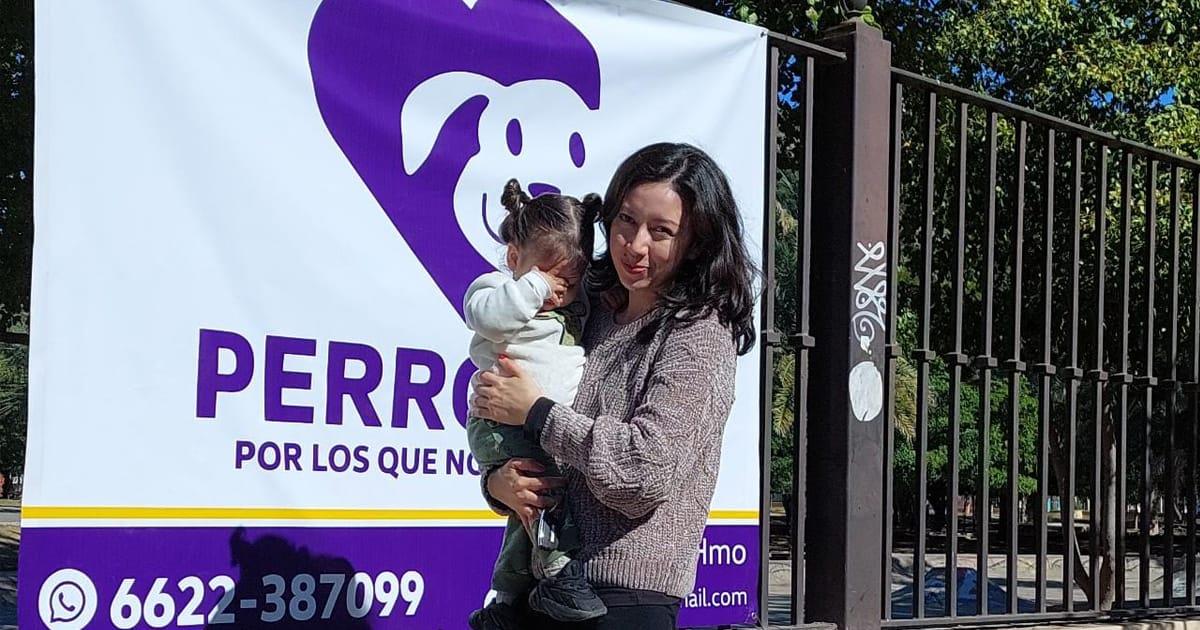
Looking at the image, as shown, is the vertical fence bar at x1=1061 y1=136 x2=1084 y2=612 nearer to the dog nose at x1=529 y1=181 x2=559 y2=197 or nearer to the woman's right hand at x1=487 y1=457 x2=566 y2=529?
the dog nose at x1=529 y1=181 x2=559 y2=197

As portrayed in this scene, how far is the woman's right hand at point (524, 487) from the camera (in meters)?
2.53

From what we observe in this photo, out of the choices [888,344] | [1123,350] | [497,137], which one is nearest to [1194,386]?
[1123,350]

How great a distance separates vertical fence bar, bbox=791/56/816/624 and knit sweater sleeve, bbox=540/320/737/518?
2036 mm

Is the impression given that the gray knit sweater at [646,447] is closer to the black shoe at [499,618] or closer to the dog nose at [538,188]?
the black shoe at [499,618]

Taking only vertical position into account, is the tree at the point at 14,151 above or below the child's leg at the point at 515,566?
above

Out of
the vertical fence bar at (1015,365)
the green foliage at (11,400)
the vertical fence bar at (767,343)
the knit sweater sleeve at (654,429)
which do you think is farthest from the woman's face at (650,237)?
the green foliage at (11,400)

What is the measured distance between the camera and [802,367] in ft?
15.0

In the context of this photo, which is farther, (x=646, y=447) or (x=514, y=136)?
(x=514, y=136)

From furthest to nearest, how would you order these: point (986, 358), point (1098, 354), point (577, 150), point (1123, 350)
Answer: point (1123, 350) < point (1098, 354) < point (986, 358) < point (577, 150)

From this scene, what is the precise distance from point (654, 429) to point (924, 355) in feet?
8.68

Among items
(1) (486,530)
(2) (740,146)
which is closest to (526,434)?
(1) (486,530)

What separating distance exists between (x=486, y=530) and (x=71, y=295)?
1.31m

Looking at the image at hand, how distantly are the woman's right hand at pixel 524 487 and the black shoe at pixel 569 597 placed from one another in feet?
0.38

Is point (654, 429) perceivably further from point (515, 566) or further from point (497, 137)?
point (497, 137)
